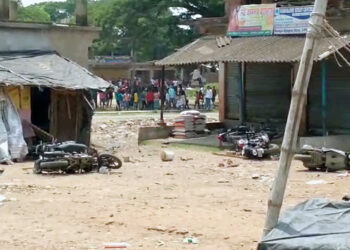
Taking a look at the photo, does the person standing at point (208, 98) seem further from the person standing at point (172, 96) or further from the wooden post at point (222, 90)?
the wooden post at point (222, 90)

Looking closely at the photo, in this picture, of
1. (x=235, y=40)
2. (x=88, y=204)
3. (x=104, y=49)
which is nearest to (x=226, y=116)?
(x=235, y=40)

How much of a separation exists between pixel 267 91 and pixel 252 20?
230 cm

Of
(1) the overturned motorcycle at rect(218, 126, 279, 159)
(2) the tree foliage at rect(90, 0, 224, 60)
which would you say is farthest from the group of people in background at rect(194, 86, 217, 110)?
(1) the overturned motorcycle at rect(218, 126, 279, 159)

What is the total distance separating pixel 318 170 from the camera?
15.1 m

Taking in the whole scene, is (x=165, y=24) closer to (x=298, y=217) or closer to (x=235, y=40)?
(x=235, y=40)

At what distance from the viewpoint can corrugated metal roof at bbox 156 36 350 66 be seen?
61.0ft

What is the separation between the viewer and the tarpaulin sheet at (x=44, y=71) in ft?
58.7

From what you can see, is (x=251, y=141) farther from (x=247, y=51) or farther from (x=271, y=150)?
(x=247, y=51)

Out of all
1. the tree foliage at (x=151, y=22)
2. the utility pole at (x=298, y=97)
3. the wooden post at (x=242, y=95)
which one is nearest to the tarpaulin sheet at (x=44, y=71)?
the wooden post at (x=242, y=95)

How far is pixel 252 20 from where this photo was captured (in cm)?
2141

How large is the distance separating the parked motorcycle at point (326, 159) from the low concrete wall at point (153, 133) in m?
7.96

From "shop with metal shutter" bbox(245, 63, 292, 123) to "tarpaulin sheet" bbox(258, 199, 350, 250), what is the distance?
1585 cm

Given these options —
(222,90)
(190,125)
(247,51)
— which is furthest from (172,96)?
(247,51)

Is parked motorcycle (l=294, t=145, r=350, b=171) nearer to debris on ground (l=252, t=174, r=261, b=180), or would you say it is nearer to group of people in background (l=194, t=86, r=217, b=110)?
debris on ground (l=252, t=174, r=261, b=180)
